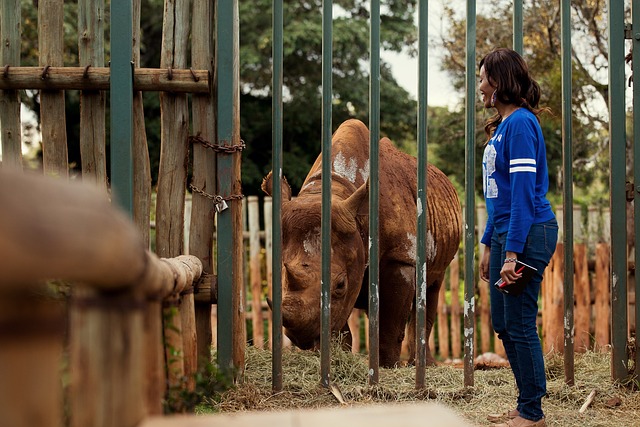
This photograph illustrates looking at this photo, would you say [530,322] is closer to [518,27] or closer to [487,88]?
[487,88]

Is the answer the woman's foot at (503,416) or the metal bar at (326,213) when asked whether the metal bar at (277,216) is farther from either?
the woman's foot at (503,416)

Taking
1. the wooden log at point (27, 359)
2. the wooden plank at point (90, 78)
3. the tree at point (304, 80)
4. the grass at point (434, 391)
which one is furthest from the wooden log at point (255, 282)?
the wooden log at point (27, 359)

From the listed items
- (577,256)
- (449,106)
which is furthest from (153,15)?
(577,256)

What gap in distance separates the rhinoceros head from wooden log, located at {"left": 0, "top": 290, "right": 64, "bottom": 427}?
3.96 meters

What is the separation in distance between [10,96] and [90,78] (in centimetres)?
48

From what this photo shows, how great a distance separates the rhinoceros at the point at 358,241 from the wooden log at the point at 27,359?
3959 mm

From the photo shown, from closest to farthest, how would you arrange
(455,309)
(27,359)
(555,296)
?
(27,359) → (555,296) → (455,309)

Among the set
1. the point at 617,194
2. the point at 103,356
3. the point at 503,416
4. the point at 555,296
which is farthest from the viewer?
the point at 555,296

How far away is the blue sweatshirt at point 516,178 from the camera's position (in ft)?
12.7

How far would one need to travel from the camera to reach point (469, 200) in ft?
15.8

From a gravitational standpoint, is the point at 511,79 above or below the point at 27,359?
above

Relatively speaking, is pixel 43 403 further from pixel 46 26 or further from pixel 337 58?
pixel 337 58

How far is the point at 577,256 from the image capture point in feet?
32.1

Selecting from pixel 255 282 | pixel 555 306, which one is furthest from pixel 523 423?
pixel 255 282
